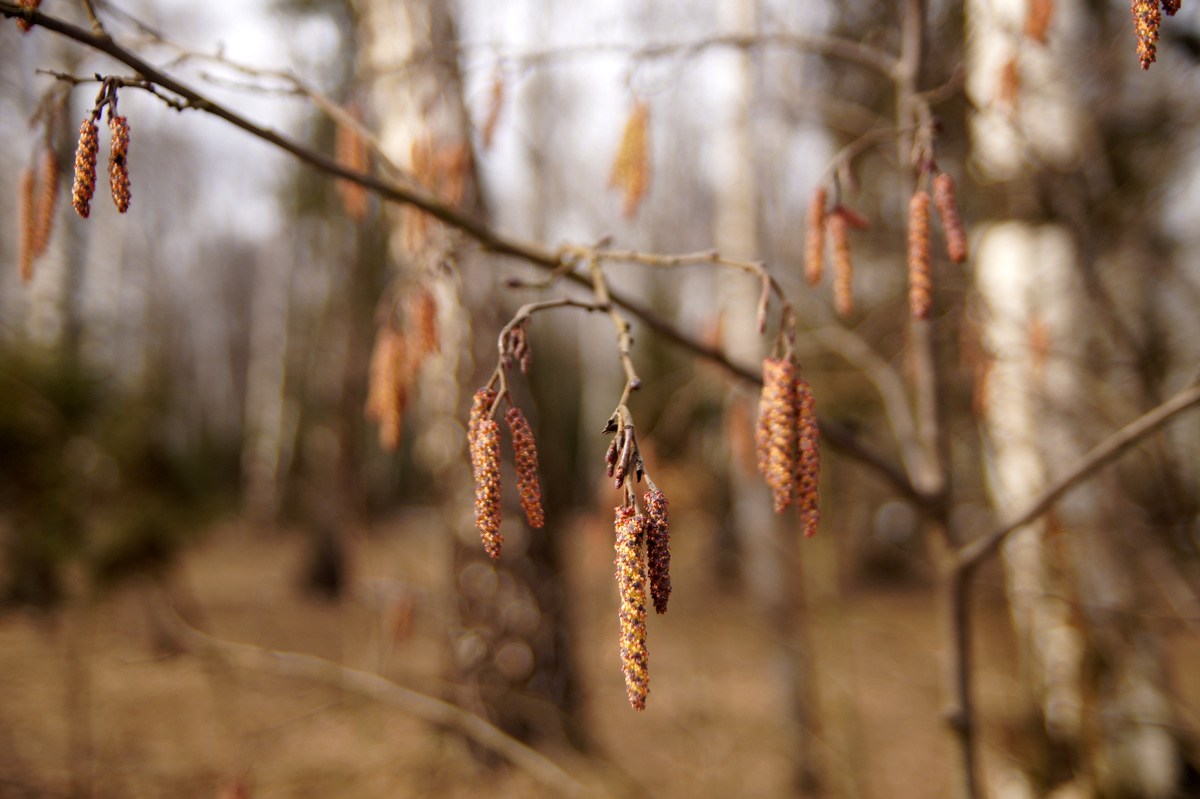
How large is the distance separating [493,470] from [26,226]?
1.13 metres

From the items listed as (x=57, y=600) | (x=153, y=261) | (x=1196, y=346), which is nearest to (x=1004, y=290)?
(x=1196, y=346)

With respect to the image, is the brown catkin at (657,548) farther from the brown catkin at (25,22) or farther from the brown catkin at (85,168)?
the brown catkin at (25,22)

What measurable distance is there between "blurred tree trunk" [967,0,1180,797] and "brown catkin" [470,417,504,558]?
6.88 feet

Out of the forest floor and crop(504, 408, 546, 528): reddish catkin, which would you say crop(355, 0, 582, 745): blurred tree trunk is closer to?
the forest floor

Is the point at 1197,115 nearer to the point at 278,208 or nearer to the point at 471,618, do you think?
the point at 471,618

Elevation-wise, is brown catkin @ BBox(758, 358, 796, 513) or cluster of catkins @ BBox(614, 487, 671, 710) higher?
brown catkin @ BBox(758, 358, 796, 513)

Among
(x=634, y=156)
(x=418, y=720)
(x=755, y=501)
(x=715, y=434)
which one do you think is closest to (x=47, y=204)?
(x=634, y=156)

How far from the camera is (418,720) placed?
4.85 metres

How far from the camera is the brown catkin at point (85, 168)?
0.93 metres

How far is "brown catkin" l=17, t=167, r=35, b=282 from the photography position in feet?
4.23

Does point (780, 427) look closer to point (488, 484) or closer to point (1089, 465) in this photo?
point (488, 484)

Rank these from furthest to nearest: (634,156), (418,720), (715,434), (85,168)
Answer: (715,434), (418,720), (634,156), (85,168)

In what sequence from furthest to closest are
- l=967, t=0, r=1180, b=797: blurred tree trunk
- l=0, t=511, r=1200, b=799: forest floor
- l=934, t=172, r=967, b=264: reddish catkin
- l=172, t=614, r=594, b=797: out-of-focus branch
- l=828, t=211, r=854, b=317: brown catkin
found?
l=0, t=511, r=1200, b=799: forest floor < l=967, t=0, r=1180, b=797: blurred tree trunk < l=172, t=614, r=594, b=797: out-of-focus branch < l=828, t=211, r=854, b=317: brown catkin < l=934, t=172, r=967, b=264: reddish catkin

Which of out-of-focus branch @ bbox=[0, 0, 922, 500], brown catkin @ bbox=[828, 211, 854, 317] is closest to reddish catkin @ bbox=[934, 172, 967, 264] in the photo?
brown catkin @ bbox=[828, 211, 854, 317]
